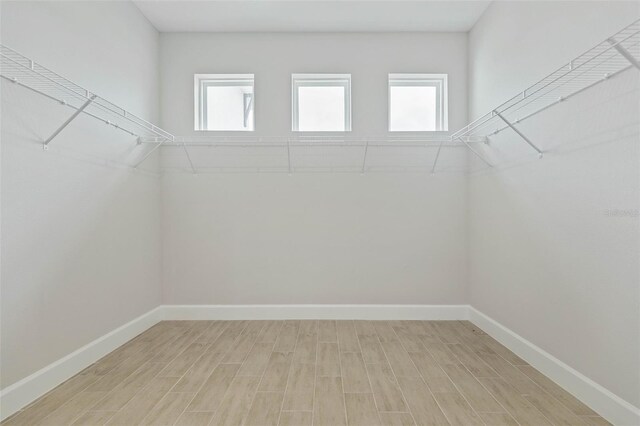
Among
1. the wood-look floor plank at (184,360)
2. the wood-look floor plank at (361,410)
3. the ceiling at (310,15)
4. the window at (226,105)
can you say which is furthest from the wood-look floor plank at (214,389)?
the ceiling at (310,15)

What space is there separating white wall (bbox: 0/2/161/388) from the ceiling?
1.04ft

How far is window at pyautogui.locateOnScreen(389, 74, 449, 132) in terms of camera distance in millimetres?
3396

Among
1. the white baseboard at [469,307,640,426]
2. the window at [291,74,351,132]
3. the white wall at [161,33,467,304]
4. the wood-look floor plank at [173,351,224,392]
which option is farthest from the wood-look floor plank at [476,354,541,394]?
the window at [291,74,351,132]

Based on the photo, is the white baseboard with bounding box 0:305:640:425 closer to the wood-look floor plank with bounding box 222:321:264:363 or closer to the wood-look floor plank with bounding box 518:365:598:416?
the wood-look floor plank with bounding box 518:365:598:416

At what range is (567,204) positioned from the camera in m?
1.96

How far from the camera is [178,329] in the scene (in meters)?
3.04

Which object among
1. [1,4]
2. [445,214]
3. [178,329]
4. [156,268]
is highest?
[1,4]

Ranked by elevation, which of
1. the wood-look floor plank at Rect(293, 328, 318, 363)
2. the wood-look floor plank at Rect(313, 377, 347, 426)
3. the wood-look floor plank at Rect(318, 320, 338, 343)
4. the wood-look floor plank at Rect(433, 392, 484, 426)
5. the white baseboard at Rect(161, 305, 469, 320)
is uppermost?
the white baseboard at Rect(161, 305, 469, 320)

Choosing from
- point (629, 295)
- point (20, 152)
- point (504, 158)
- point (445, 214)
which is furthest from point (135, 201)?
point (629, 295)

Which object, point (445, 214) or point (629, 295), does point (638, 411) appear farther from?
point (445, 214)

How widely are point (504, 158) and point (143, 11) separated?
3.35 metres

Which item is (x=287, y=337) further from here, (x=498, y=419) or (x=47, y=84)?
(x=47, y=84)

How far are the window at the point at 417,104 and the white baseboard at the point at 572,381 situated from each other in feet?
6.48

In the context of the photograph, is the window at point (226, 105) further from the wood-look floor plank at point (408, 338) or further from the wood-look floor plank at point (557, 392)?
the wood-look floor plank at point (557, 392)
